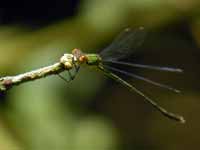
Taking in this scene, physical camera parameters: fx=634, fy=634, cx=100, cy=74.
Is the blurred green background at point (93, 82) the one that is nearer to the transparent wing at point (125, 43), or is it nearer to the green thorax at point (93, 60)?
the transparent wing at point (125, 43)

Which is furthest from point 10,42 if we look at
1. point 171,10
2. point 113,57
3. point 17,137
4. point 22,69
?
point 113,57

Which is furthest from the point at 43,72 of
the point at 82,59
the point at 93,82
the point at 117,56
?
the point at 93,82

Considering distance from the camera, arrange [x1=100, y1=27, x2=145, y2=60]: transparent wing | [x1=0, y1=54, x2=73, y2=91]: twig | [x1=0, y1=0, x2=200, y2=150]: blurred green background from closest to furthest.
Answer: [x1=0, y1=54, x2=73, y2=91]: twig
[x1=100, y1=27, x2=145, y2=60]: transparent wing
[x1=0, y1=0, x2=200, y2=150]: blurred green background

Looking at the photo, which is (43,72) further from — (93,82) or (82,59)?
(93,82)

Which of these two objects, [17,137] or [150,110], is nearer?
[17,137]

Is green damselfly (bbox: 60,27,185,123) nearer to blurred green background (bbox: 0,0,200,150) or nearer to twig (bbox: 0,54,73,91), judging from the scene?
twig (bbox: 0,54,73,91)

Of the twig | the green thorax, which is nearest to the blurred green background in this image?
the green thorax

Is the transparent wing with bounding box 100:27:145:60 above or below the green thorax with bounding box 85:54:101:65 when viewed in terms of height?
above

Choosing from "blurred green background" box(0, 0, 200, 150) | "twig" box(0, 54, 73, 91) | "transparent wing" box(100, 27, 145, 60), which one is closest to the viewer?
"twig" box(0, 54, 73, 91)

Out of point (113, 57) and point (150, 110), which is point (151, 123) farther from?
point (113, 57)
